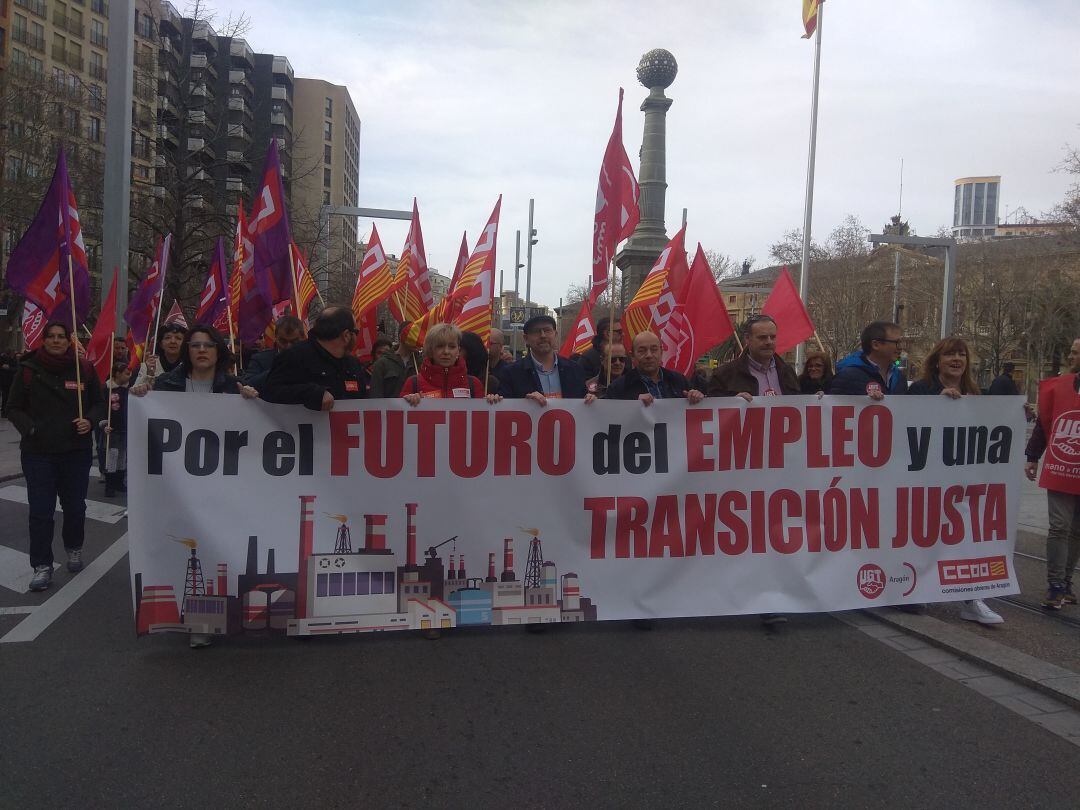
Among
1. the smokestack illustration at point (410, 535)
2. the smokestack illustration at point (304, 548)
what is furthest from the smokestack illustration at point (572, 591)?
the smokestack illustration at point (304, 548)

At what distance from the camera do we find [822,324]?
46.1 metres

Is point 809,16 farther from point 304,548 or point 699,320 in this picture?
point 304,548

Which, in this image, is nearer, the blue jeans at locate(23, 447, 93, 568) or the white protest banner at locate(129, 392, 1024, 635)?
the white protest banner at locate(129, 392, 1024, 635)

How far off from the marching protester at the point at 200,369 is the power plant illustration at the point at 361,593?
3.30 ft

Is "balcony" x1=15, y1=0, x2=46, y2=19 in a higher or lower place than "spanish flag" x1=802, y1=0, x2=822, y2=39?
higher

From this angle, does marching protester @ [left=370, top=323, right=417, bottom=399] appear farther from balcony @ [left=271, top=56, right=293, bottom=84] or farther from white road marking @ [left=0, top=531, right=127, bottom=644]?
balcony @ [left=271, top=56, right=293, bottom=84]

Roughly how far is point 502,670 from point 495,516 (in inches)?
33.2

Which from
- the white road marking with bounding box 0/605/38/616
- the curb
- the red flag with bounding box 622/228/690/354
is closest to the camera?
the curb

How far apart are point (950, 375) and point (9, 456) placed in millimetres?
12676

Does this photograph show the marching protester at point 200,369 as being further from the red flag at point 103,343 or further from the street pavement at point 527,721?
the red flag at point 103,343

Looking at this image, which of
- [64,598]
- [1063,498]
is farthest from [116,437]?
[1063,498]

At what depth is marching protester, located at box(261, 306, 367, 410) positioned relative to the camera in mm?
4551

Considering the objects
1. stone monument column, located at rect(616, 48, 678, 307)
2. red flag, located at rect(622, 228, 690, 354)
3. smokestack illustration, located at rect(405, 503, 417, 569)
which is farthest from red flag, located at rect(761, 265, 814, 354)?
stone monument column, located at rect(616, 48, 678, 307)

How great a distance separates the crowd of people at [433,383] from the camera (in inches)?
189
